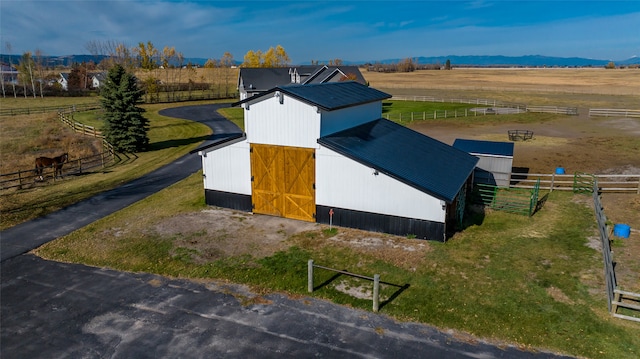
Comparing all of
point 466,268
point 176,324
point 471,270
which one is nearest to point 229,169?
point 176,324

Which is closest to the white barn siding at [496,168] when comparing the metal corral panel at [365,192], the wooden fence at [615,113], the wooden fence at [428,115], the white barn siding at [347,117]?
the white barn siding at [347,117]

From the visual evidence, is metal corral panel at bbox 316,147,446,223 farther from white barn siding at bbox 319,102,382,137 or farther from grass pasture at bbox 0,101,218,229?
grass pasture at bbox 0,101,218,229

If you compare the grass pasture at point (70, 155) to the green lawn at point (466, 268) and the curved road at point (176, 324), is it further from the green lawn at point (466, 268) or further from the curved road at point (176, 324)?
the curved road at point (176, 324)

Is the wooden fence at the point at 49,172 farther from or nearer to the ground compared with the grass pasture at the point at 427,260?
farther from the ground

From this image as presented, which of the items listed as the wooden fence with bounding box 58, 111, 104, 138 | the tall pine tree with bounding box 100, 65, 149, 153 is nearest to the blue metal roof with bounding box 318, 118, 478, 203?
the tall pine tree with bounding box 100, 65, 149, 153

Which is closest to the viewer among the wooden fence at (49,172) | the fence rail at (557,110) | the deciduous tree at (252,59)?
the wooden fence at (49,172)

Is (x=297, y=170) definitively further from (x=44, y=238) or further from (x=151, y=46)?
(x=151, y=46)

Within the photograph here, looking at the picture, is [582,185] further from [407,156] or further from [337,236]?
[337,236]
